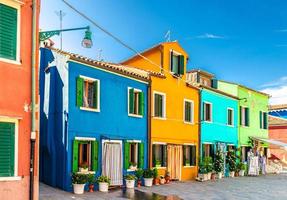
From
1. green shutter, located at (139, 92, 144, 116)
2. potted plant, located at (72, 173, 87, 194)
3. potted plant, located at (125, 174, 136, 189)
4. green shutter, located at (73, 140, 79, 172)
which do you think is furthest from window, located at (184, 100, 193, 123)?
potted plant, located at (72, 173, 87, 194)

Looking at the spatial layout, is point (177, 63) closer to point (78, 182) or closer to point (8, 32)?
point (78, 182)

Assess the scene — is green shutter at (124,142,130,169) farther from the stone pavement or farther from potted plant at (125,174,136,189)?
the stone pavement

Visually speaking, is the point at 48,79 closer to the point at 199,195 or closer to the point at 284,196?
the point at 199,195

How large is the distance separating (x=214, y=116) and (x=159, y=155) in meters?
7.90

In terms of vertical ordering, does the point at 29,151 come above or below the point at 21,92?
below

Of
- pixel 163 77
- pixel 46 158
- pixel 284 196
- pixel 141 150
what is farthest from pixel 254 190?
pixel 46 158

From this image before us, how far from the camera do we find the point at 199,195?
820 inches

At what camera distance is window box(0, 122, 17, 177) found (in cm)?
1295

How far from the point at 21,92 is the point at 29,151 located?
1908 millimetres

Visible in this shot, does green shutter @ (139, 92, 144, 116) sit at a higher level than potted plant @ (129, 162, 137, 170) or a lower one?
higher

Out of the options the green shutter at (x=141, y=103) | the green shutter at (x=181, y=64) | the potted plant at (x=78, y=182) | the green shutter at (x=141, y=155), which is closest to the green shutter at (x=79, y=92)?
the potted plant at (x=78, y=182)

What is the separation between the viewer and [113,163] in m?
21.4

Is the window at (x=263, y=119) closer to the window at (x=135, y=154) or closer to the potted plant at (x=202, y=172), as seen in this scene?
the potted plant at (x=202, y=172)

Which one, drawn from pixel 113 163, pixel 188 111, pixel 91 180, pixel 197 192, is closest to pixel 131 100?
pixel 113 163
